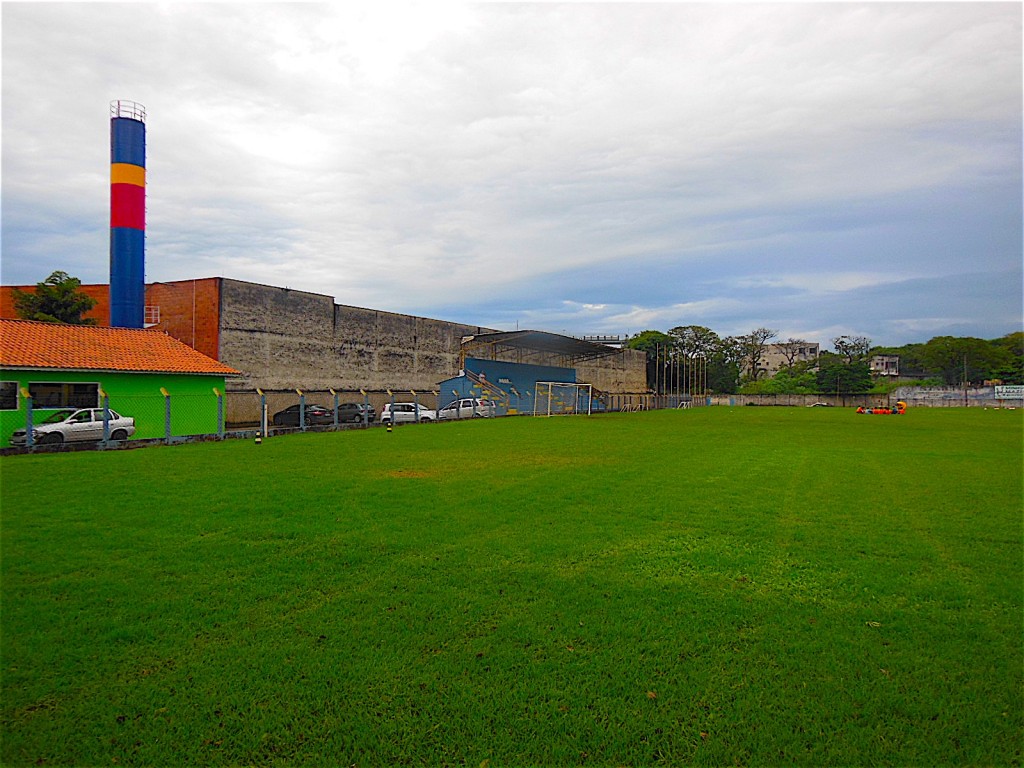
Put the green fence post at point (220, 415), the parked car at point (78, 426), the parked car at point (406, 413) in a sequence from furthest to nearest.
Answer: the parked car at point (406, 413)
the green fence post at point (220, 415)
the parked car at point (78, 426)

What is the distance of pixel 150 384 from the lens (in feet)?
76.8

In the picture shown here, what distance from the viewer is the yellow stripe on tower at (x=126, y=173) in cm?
3133

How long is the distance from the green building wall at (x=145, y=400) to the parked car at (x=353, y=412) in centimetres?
896

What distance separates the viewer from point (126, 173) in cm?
3147

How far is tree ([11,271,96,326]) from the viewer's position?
1359 inches

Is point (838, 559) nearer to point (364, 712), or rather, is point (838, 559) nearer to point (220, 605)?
point (364, 712)

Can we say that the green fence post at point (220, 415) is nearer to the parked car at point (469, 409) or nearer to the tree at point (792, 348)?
the parked car at point (469, 409)

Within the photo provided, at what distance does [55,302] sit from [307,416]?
15.3 meters

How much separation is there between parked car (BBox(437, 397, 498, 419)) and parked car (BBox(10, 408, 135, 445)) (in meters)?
15.1

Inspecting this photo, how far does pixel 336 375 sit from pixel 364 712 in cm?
3973

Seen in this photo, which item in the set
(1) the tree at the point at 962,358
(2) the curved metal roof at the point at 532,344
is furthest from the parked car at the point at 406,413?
(1) the tree at the point at 962,358

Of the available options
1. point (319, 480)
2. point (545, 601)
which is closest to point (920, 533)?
point (545, 601)

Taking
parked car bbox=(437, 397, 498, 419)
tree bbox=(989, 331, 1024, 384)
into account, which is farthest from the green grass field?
tree bbox=(989, 331, 1024, 384)

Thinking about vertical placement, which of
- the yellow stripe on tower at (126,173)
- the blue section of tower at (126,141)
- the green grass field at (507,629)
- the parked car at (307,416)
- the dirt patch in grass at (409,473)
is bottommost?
the green grass field at (507,629)
